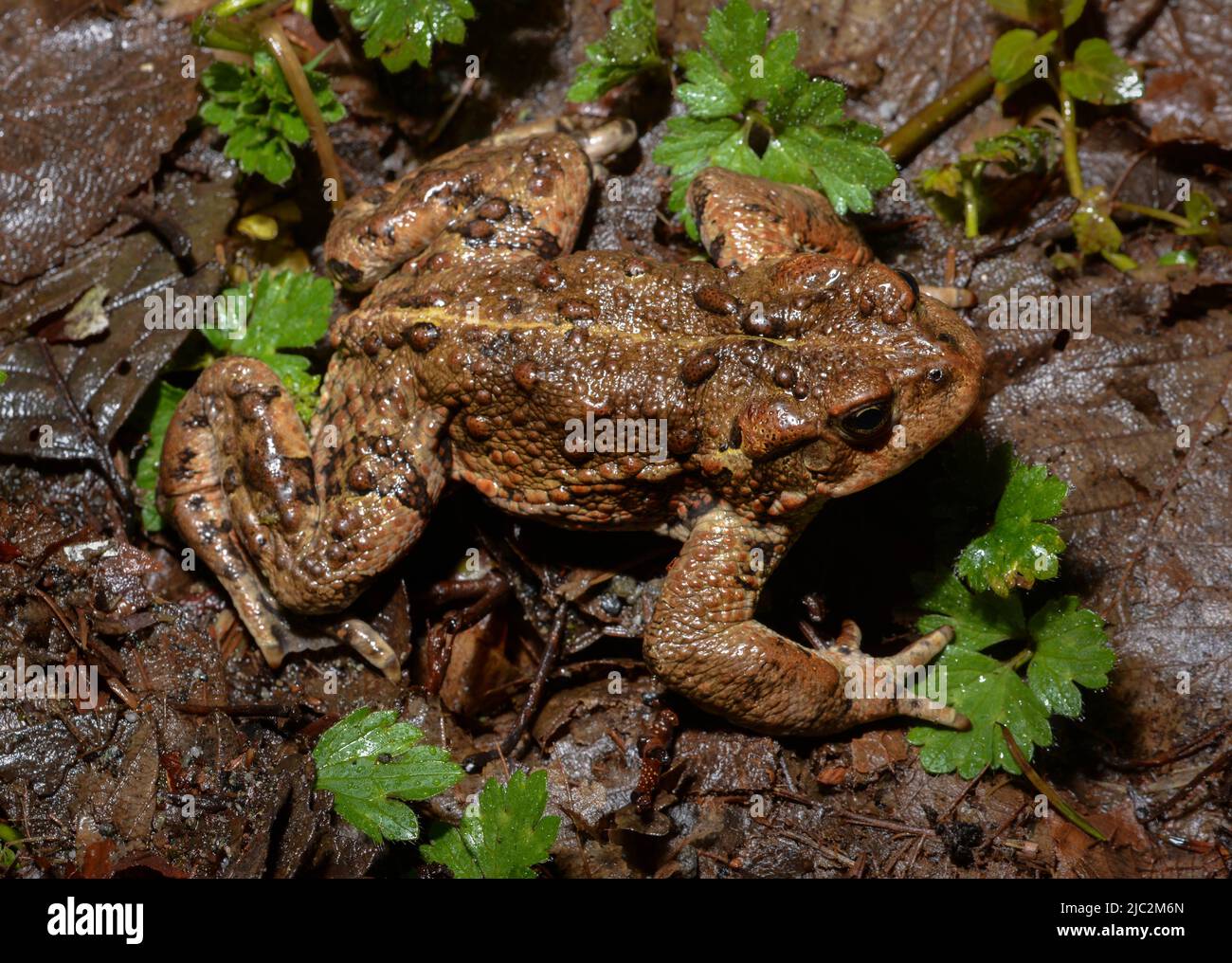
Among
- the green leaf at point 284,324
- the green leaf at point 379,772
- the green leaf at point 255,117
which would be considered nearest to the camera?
the green leaf at point 379,772

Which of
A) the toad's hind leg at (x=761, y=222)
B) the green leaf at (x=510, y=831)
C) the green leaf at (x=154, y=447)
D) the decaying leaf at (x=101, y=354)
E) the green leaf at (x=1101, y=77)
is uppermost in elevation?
the green leaf at (x=1101, y=77)

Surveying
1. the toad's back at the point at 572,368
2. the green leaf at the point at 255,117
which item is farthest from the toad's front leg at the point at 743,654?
the green leaf at the point at 255,117

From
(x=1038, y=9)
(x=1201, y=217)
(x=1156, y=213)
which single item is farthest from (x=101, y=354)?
(x=1201, y=217)

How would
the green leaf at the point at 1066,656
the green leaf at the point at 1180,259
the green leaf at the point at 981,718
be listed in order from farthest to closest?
1. the green leaf at the point at 1180,259
2. the green leaf at the point at 981,718
3. the green leaf at the point at 1066,656

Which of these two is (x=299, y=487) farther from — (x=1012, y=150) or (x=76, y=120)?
(x=1012, y=150)

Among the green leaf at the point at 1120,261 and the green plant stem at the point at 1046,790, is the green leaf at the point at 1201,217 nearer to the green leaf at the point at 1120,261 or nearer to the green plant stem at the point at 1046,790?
the green leaf at the point at 1120,261

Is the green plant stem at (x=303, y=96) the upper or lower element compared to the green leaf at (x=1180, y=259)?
upper
